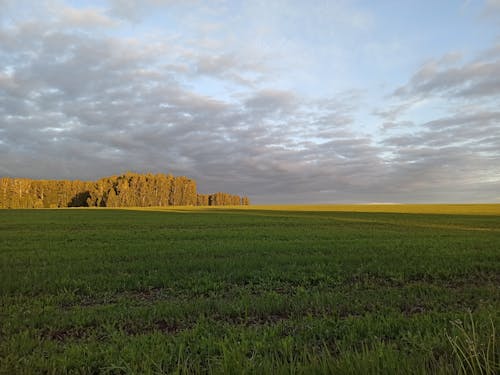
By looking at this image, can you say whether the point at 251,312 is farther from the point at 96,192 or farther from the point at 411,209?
the point at 96,192

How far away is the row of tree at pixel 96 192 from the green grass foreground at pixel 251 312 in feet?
491

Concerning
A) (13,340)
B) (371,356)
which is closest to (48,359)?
(13,340)

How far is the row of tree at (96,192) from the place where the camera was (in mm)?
150663

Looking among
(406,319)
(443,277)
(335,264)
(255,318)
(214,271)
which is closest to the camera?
(406,319)

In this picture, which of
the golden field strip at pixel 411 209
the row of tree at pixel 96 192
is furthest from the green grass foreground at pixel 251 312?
the row of tree at pixel 96 192

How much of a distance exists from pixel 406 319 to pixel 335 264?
576 centimetres

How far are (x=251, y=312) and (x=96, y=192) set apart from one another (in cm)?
16488

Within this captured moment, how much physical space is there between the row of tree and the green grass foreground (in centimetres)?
14955

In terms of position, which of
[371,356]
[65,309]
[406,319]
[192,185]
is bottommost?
[65,309]

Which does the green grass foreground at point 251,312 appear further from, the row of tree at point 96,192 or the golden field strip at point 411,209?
the row of tree at point 96,192

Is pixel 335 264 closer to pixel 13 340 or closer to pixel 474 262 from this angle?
pixel 474 262

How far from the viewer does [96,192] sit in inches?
5901

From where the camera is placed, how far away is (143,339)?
16.8 ft

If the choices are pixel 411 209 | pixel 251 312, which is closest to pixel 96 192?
pixel 411 209
